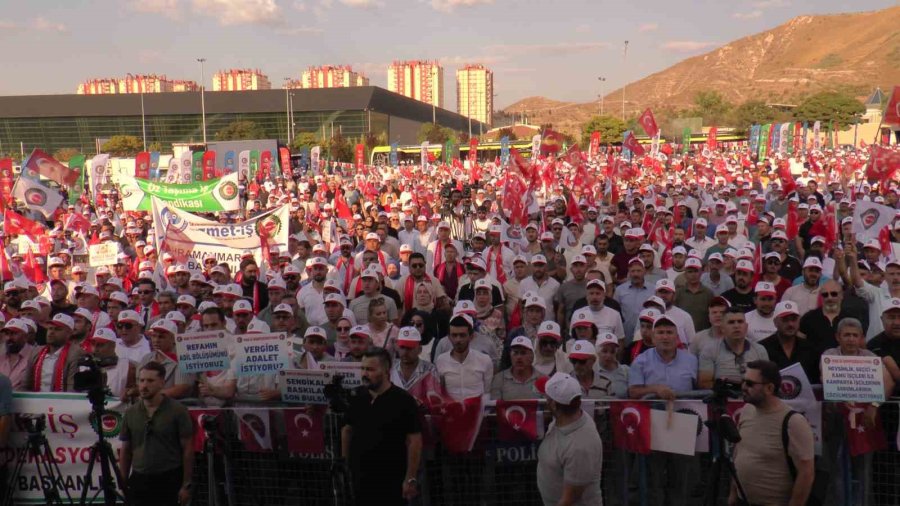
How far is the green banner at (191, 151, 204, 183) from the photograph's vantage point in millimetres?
33991

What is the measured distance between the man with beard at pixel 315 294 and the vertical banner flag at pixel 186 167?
24.3m

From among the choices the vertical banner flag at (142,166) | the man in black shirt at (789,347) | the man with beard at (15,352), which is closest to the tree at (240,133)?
the vertical banner flag at (142,166)

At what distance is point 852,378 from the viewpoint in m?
5.87

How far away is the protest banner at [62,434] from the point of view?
6812 mm

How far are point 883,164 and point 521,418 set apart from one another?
35.1ft

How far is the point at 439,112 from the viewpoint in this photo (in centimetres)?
13700

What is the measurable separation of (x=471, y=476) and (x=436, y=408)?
534mm

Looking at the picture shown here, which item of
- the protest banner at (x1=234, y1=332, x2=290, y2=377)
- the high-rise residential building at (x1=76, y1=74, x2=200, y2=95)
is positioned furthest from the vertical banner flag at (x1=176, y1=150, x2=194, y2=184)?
the high-rise residential building at (x1=76, y1=74, x2=200, y2=95)

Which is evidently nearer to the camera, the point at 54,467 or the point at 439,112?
the point at 54,467

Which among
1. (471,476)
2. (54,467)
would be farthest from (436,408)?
(54,467)

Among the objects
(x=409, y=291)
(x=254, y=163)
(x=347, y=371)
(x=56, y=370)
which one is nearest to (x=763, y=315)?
(x=347, y=371)

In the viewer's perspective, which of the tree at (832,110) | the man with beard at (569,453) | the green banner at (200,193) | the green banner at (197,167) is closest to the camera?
the man with beard at (569,453)

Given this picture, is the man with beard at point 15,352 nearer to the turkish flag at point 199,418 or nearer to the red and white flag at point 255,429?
the turkish flag at point 199,418

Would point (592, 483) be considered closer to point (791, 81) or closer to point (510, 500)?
point (510, 500)
